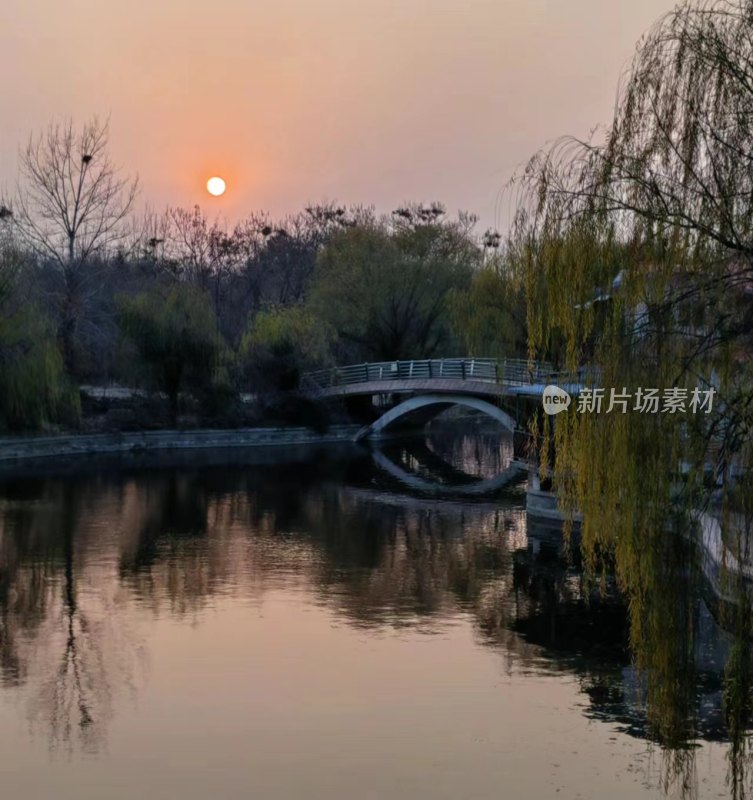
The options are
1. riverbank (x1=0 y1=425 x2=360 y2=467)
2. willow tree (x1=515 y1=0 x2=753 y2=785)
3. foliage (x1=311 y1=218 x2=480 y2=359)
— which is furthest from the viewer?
foliage (x1=311 y1=218 x2=480 y2=359)

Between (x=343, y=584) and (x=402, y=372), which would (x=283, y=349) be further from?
(x=343, y=584)

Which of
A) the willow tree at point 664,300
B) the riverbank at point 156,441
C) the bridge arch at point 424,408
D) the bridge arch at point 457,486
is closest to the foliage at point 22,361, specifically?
the riverbank at point 156,441

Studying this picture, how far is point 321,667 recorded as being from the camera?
33.6 feet

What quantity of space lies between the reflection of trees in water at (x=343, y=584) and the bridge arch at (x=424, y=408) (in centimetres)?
721

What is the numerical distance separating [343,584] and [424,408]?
67.2ft

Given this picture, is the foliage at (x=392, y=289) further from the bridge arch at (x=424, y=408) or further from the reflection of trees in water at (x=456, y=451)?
the reflection of trees in water at (x=456, y=451)

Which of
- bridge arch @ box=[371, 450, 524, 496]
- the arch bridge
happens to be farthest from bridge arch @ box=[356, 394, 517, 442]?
bridge arch @ box=[371, 450, 524, 496]

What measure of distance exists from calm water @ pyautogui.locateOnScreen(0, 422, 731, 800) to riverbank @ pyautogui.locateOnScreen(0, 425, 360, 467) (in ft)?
24.0

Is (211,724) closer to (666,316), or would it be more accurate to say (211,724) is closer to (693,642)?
(693,642)

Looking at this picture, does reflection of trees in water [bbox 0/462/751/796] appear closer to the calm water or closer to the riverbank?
the calm water

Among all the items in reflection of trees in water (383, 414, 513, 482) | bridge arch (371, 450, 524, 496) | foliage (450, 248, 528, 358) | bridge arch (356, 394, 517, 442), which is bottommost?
bridge arch (371, 450, 524, 496)

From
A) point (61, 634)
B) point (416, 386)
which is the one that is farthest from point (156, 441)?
point (61, 634)

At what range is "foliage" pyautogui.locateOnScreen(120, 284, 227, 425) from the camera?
29.6 m

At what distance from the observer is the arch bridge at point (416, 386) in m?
29.1
